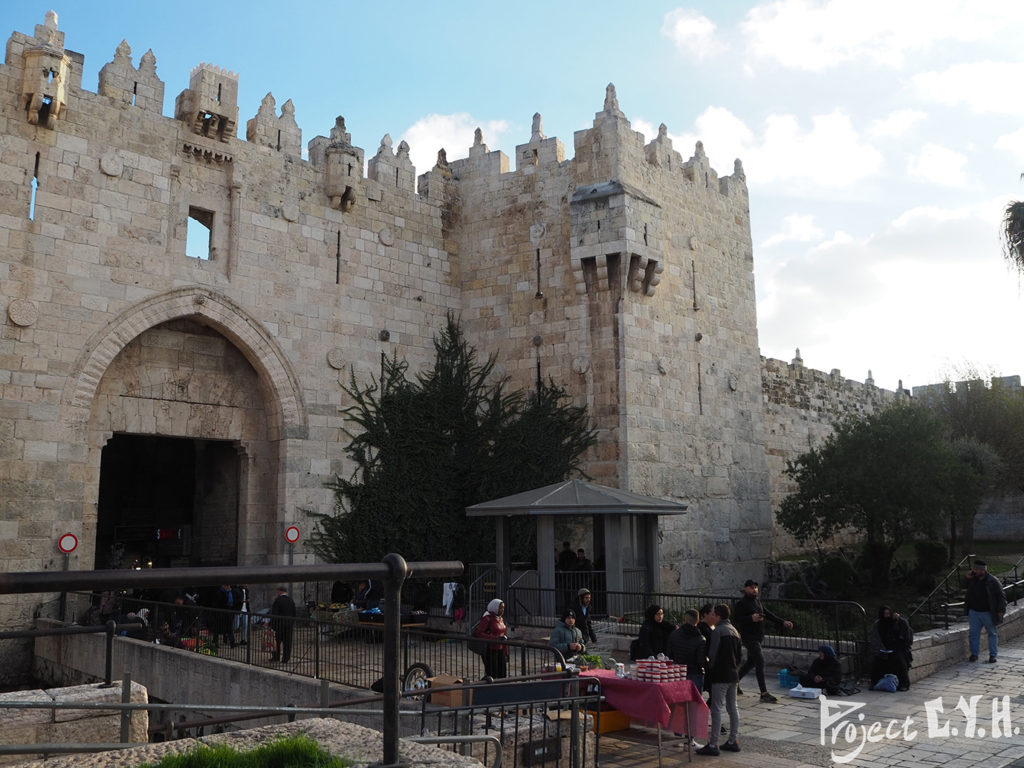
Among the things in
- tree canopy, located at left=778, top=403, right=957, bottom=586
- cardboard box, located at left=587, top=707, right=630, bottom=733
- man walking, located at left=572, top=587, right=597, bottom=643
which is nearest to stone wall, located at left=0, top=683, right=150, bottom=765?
cardboard box, located at left=587, top=707, right=630, bottom=733

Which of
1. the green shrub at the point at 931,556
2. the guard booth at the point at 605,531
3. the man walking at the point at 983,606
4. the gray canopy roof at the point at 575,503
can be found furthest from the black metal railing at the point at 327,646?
the green shrub at the point at 931,556

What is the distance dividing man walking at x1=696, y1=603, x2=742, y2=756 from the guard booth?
14.9 feet

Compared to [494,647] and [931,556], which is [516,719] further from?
[931,556]

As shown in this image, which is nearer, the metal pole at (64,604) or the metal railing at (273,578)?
the metal railing at (273,578)

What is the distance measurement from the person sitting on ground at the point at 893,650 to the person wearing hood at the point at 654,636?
2.68 m

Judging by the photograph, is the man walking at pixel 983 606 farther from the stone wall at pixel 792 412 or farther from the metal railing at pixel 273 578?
the stone wall at pixel 792 412

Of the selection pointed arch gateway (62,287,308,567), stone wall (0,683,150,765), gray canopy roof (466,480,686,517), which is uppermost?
pointed arch gateway (62,287,308,567)

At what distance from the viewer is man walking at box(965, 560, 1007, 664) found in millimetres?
10820

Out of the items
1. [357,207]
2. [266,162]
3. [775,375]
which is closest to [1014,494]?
[775,375]

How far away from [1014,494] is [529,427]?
2144 centimetres

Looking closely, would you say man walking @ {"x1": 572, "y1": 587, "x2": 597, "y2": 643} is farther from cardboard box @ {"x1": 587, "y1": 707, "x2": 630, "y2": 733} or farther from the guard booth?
cardboard box @ {"x1": 587, "y1": 707, "x2": 630, "y2": 733}

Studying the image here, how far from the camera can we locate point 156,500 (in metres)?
20.3

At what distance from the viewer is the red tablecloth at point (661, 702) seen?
6988 mm

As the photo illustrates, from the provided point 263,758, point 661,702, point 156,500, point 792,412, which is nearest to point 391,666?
point 263,758
